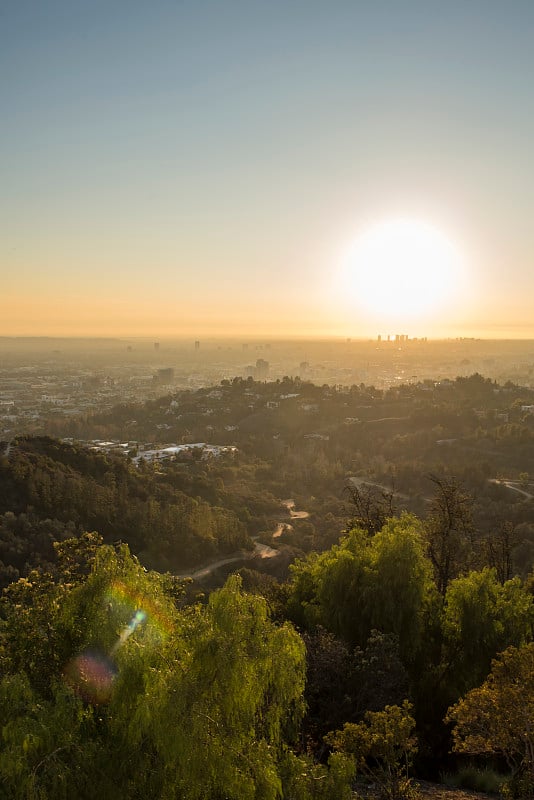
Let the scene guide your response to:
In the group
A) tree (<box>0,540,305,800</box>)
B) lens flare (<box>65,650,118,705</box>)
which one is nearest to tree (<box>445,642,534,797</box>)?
tree (<box>0,540,305,800</box>)

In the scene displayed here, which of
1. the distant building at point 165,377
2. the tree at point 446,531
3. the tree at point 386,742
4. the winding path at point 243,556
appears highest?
the tree at point 386,742

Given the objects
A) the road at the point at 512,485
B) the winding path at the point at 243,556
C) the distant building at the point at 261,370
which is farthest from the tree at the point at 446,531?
the distant building at the point at 261,370

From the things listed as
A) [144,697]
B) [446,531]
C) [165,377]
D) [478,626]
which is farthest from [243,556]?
[165,377]

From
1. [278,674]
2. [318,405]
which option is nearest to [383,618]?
[278,674]

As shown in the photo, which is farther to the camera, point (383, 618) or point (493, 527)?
point (493, 527)

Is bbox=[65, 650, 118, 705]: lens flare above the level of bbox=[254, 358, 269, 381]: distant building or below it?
above

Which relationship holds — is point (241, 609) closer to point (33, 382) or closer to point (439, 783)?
point (439, 783)

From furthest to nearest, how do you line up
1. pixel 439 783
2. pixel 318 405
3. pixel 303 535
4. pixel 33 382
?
pixel 33 382, pixel 318 405, pixel 303 535, pixel 439 783

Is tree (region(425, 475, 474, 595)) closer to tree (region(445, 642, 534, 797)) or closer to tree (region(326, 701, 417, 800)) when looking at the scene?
tree (region(445, 642, 534, 797))

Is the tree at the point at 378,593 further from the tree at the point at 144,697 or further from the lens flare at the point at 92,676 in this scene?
the lens flare at the point at 92,676
